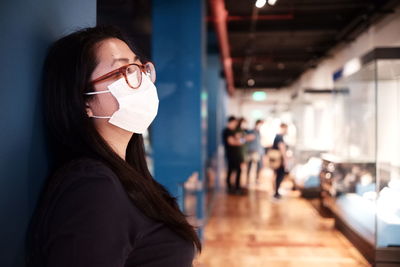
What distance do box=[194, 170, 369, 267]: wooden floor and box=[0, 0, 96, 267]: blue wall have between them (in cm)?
251

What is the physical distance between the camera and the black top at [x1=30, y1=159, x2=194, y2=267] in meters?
0.87

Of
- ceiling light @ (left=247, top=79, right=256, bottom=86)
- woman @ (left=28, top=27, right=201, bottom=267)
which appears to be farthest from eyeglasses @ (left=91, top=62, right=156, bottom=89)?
ceiling light @ (left=247, top=79, right=256, bottom=86)

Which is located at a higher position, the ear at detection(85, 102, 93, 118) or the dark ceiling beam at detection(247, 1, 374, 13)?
the dark ceiling beam at detection(247, 1, 374, 13)

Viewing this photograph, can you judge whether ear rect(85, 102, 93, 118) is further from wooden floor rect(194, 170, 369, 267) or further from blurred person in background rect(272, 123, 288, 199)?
blurred person in background rect(272, 123, 288, 199)

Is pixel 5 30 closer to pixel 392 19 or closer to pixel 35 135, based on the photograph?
pixel 35 135

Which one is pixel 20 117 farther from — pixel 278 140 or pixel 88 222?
pixel 278 140

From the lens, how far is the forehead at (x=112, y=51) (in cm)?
117

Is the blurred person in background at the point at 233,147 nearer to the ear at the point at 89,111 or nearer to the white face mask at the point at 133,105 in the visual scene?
the white face mask at the point at 133,105

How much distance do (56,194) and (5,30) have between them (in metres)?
0.43

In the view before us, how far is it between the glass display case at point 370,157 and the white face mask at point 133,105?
303cm

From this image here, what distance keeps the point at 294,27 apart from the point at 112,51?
8.66 metres

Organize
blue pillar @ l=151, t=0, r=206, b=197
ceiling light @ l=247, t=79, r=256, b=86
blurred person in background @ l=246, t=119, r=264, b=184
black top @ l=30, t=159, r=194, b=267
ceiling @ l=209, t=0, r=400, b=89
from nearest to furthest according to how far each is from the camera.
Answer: black top @ l=30, t=159, r=194, b=267 → blue pillar @ l=151, t=0, r=206, b=197 → ceiling @ l=209, t=0, r=400, b=89 → blurred person in background @ l=246, t=119, r=264, b=184 → ceiling light @ l=247, t=79, r=256, b=86

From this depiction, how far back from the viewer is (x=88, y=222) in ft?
2.88

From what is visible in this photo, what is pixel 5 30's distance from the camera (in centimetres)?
101
